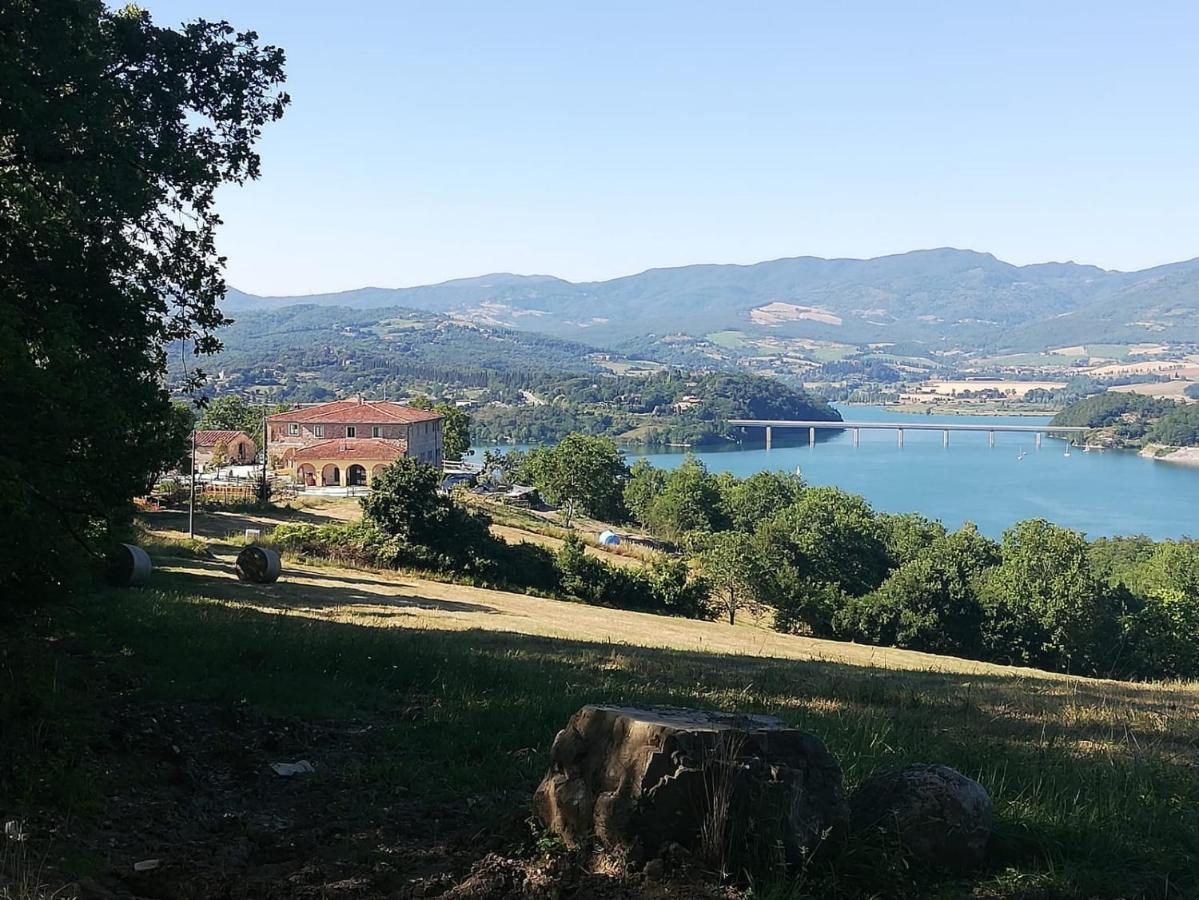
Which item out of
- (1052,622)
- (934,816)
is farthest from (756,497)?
(934,816)

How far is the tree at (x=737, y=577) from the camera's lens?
4375cm

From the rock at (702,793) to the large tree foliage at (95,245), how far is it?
436 centimetres

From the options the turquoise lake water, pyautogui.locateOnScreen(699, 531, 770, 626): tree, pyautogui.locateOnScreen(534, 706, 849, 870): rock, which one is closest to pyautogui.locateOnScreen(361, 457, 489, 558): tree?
pyautogui.locateOnScreen(699, 531, 770, 626): tree

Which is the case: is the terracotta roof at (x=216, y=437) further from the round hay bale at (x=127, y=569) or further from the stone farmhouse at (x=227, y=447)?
the round hay bale at (x=127, y=569)

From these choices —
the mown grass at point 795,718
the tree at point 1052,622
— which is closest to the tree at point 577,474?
the tree at point 1052,622

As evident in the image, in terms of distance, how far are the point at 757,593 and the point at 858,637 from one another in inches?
188

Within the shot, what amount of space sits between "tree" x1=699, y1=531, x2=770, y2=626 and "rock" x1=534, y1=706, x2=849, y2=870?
37584 millimetres

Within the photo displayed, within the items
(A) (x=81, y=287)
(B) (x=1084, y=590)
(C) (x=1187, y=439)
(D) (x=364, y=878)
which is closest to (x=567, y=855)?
(D) (x=364, y=878)

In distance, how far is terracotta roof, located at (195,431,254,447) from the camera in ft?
268

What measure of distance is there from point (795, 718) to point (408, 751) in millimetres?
3366

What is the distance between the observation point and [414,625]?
18.7m

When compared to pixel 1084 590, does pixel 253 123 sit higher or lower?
higher

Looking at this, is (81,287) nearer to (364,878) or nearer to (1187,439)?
(364,878)

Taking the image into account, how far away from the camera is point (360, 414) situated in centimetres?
8756
